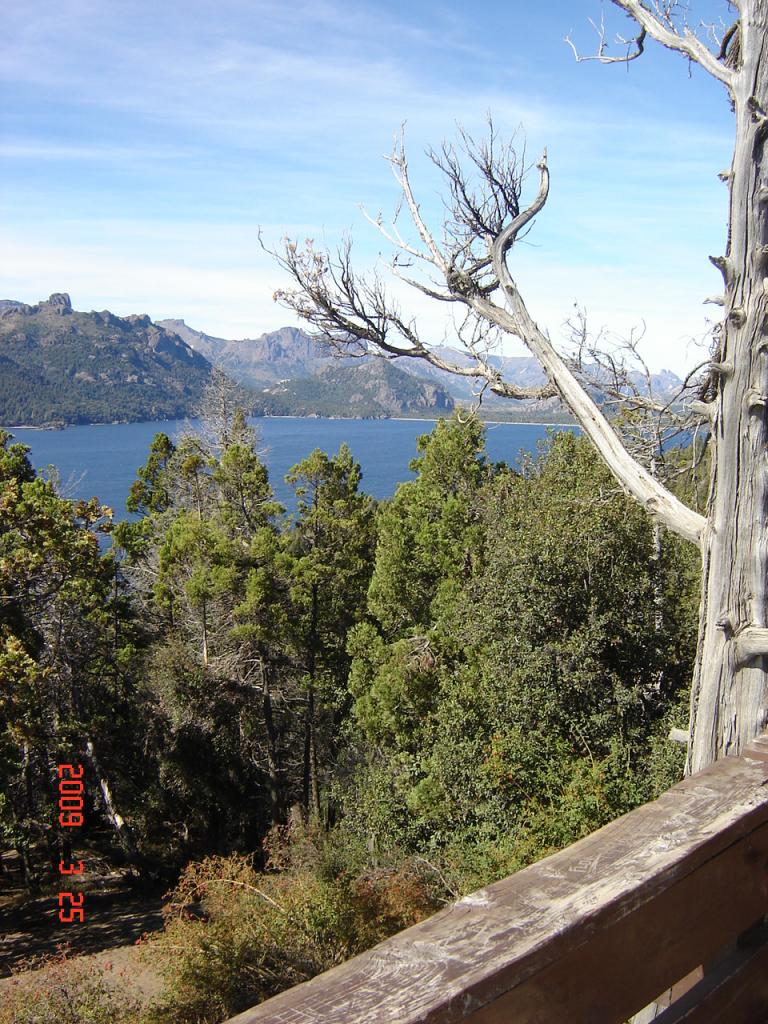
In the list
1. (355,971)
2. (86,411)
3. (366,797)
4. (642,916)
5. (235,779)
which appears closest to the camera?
(355,971)

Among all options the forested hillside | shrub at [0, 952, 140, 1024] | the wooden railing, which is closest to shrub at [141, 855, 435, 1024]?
the forested hillside

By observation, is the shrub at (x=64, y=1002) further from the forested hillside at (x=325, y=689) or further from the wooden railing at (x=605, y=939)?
the wooden railing at (x=605, y=939)

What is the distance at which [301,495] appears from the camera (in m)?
22.5

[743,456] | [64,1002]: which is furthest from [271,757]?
[743,456]

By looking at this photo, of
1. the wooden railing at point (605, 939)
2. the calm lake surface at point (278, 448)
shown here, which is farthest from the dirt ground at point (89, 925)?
the calm lake surface at point (278, 448)

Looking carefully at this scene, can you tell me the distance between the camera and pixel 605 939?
1037 mm

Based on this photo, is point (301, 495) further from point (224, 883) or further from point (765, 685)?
point (765, 685)

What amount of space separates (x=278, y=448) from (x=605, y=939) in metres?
104

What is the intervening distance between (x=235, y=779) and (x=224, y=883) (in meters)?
11.5

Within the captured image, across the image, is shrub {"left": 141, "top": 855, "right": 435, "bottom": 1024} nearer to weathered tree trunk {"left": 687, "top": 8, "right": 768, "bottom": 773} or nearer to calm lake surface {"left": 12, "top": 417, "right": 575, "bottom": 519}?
weathered tree trunk {"left": 687, "top": 8, "right": 768, "bottom": 773}

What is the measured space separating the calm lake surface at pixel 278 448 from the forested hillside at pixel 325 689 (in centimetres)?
1530

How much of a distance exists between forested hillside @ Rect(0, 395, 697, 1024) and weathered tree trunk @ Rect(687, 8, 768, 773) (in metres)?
1.57

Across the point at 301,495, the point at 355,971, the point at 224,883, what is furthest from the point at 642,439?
the point at 301,495

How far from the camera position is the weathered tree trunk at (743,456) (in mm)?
2854
